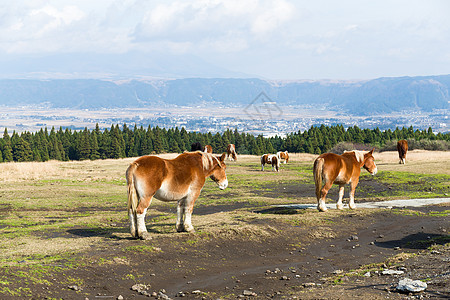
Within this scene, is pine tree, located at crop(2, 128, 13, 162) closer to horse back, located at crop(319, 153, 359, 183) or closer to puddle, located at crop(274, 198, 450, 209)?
puddle, located at crop(274, 198, 450, 209)

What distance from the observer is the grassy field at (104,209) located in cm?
1337

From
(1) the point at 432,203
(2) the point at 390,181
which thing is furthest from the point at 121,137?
(1) the point at 432,203

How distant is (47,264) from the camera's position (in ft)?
40.1

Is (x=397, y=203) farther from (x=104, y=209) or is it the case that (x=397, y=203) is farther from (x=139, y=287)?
(x=139, y=287)

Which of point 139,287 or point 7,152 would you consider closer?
point 139,287

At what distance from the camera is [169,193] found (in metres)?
15.4

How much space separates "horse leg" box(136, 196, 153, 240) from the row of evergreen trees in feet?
283

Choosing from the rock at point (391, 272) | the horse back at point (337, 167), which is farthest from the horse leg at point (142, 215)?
the horse back at point (337, 167)

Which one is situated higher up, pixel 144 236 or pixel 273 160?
pixel 273 160

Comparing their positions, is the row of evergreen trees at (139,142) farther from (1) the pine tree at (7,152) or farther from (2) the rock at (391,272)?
(2) the rock at (391,272)

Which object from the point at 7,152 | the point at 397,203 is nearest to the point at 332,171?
the point at 397,203

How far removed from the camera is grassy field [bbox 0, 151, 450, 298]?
1337 cm

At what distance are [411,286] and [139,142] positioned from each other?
104871mm

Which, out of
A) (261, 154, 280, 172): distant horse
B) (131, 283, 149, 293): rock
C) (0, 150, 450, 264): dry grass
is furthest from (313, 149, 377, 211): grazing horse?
(261, 154, 280, 172): distant horse
